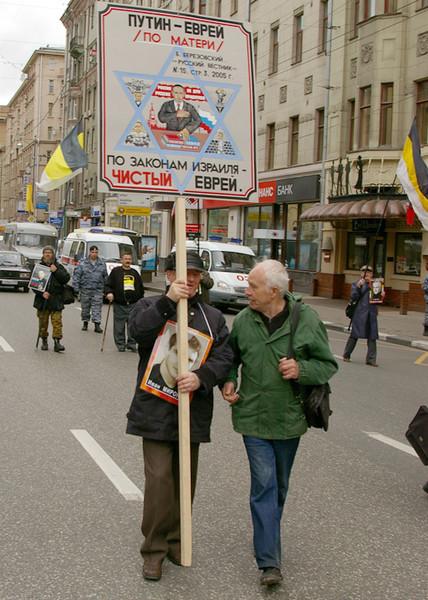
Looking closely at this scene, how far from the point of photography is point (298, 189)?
32844mm

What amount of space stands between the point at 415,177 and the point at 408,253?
12.0 metres

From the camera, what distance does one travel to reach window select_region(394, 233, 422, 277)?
26289 mm

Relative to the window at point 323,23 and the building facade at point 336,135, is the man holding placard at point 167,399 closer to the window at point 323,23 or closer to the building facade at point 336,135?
the building facade at point 336,135

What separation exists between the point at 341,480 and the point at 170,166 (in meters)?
2.99

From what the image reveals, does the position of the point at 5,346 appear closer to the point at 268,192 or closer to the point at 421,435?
the point at 421,435

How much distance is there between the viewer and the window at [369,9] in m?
27.9

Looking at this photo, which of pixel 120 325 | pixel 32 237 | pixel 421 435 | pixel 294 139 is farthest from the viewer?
pixel 32 237

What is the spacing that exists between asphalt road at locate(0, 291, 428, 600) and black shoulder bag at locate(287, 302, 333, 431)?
0.86 metres

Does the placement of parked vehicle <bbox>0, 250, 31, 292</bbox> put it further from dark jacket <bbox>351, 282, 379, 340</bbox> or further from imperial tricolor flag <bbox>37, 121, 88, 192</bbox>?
dark jacket <bbox>351, 282, 379, 340</bbox>

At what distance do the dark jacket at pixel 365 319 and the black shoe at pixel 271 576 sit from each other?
10385 mm

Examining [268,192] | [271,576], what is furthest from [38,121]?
[271,576]

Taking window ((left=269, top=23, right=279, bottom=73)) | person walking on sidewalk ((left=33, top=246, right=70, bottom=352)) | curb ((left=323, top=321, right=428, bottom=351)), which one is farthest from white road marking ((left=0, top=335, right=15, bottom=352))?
window ((left=269, top=23, right=279, bottom=73))

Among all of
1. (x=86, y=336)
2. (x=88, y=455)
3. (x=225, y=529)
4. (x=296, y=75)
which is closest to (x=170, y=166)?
(x=225, y=529)

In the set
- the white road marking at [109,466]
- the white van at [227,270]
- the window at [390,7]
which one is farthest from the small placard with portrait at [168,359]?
the window at [390,7]
